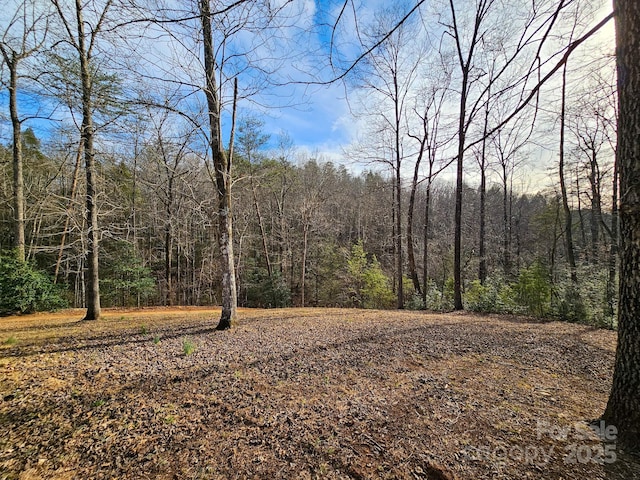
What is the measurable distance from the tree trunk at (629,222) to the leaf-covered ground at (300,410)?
0.19 meters

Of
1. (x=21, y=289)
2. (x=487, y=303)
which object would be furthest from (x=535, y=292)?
(x=21, y=289)

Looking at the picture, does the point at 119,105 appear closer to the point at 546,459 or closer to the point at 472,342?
the point at 546,459

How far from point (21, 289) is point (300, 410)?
1057 cm

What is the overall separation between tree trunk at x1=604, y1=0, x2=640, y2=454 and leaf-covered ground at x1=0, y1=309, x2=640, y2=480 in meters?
0.19

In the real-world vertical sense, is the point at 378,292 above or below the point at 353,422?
below

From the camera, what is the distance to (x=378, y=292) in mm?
15727

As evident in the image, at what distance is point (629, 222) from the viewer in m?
→ 1.88

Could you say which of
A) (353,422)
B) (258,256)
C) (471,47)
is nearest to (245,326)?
(353,422)

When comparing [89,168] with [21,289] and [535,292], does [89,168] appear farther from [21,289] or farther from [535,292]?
[535,292]

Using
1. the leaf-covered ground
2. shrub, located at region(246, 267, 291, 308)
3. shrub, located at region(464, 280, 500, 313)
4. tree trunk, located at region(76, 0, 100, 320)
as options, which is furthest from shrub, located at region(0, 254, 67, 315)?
shrub, located at region(464, 280, 500, 313)

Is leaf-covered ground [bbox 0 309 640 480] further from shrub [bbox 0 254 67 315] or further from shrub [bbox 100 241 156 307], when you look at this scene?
shrub [bbox 100 241 156 307]

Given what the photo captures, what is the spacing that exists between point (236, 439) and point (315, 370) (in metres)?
1.33

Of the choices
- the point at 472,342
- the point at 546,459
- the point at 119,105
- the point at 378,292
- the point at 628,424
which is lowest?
the point at 378,292

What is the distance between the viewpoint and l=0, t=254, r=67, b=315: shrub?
7.83 m
